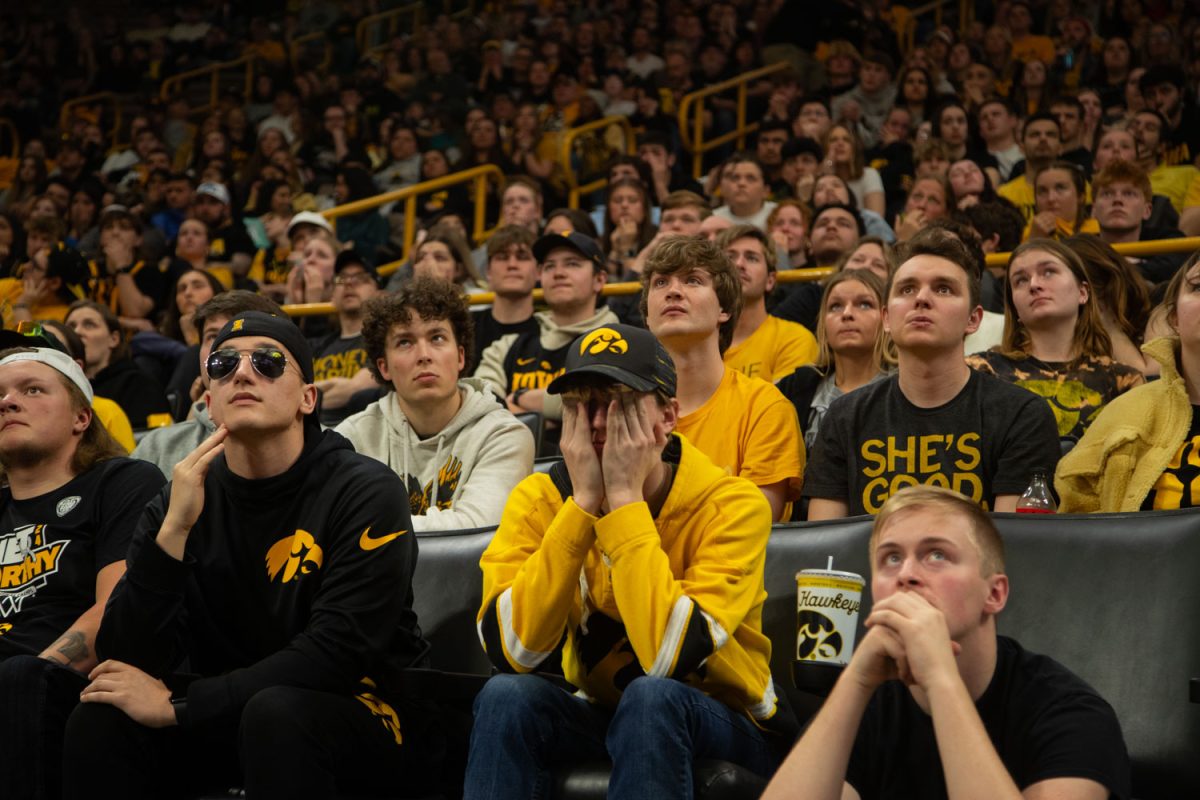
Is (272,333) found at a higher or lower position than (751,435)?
higher

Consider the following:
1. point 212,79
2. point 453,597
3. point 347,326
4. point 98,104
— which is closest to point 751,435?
point 453,597

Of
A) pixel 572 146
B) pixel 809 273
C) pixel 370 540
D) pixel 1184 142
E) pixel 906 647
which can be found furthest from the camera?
pixel 572 146

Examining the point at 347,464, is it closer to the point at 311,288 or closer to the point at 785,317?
the point at 785,317

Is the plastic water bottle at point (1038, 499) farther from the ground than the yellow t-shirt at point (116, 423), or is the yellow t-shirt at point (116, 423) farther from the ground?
the yellow t-shirt at point (116, 423)

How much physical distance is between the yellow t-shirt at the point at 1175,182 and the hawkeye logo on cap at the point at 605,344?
5920 mm

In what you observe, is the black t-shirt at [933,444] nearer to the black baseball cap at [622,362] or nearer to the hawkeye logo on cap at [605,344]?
the black baseball cap at [622,362]

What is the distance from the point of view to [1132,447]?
343cm

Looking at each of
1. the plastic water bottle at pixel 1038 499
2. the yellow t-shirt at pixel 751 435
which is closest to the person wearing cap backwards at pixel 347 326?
the yellow t-shirt at pixel 751 435

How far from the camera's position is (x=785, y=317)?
629 cm

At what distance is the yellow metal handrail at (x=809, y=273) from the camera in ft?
18.9

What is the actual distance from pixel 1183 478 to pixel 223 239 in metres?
8.18

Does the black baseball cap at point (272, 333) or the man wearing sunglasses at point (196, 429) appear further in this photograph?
the man wearing sunglasses at point (196, 429)

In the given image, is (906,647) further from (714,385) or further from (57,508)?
(57,508)

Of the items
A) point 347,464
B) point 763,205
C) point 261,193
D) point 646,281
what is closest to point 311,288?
point 763,205
